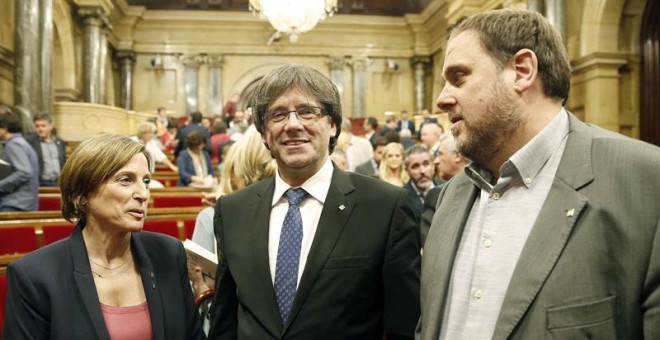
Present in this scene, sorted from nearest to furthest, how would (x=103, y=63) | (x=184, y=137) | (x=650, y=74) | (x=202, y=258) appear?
(x=202, y=258) < (x=184, y=137) < (x=650, y=74) < (x=103, y=63)

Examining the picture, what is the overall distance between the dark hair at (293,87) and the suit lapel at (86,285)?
28.4 inches

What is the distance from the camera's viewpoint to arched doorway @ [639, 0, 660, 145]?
34.7 feet

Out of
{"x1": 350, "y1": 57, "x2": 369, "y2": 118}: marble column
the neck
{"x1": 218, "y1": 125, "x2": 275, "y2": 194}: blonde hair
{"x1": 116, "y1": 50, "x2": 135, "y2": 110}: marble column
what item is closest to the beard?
the neck

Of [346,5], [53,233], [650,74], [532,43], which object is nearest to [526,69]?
[532,43]

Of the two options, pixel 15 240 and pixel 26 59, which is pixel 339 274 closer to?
pixel 15 240

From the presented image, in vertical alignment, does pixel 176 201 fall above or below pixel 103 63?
below

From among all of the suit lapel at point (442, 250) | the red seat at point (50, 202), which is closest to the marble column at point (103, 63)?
the red seat at point (50, 202)

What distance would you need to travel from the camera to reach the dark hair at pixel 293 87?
1.91 meters

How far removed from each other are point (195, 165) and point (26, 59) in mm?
5276

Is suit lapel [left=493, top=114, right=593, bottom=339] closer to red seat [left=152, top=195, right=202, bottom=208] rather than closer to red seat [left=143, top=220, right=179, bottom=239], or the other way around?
red seat [left=143, top=220, right=179, bottom=239]

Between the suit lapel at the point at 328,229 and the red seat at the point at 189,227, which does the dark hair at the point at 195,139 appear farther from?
the suit lapel at the point at 328,229

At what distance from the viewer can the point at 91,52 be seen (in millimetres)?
16438

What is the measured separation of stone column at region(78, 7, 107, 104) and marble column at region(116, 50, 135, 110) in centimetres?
314

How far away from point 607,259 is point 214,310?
1242 millimetres
